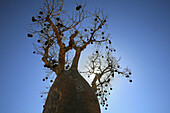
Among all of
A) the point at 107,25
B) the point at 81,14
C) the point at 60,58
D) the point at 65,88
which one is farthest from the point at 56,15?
the point at 65,88

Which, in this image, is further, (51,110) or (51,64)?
(51,64)

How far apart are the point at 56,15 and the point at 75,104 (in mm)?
3245

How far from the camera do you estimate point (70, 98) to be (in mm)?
2824

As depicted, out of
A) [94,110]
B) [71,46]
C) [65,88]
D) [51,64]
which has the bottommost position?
[94,110]

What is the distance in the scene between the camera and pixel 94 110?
2.87 meters

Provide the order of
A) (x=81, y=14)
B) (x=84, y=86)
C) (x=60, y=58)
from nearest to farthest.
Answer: (x=84, y=86) < (x=60, y=58) < (x=81, y=14)

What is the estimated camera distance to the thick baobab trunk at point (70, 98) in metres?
2.68

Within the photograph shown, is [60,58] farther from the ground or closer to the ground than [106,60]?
closer to the ground

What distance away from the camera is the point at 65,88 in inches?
120

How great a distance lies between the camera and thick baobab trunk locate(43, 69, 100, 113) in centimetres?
268

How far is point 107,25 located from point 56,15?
6.96 feet

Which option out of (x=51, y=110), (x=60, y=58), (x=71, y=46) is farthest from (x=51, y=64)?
(x=51, y=110)

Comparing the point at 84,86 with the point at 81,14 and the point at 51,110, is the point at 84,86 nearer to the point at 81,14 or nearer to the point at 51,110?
the point at 51,110

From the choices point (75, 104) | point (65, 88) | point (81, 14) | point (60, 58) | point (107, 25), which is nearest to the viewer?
point (75, 104)
